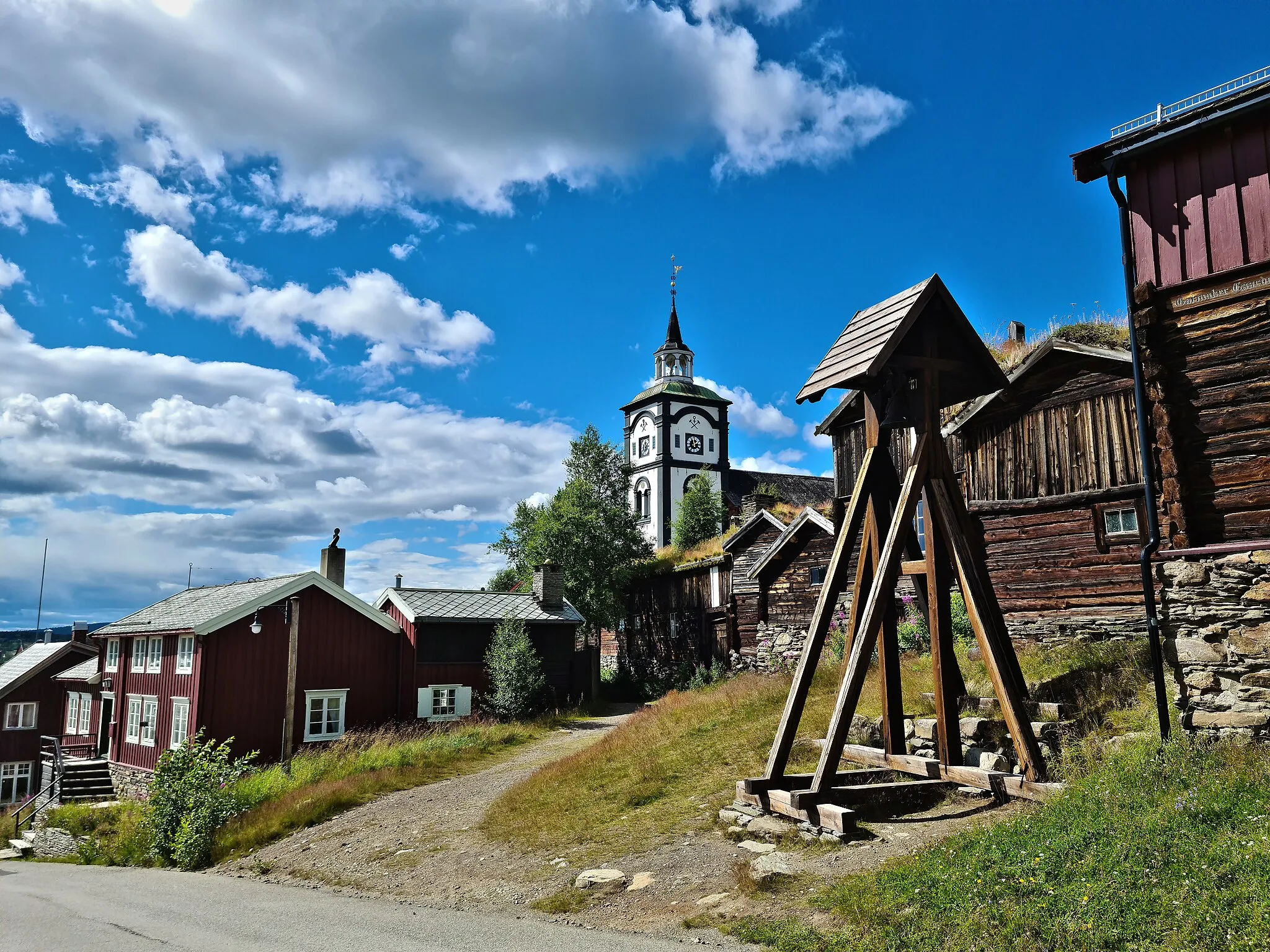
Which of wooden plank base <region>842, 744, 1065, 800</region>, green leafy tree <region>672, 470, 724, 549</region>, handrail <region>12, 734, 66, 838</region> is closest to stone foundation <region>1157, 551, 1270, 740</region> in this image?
wooden plank base <region>842, 744, 1065, 800</region>

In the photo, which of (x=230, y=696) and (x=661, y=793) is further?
(x=230, y=696)

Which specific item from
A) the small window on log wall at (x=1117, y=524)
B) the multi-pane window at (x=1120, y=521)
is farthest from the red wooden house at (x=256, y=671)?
the multi-pane window at (x=1120, y=521)

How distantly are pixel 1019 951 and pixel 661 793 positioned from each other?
23.1ft

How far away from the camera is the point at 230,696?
24.5 m

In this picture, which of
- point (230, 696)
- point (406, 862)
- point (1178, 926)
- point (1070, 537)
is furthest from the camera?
point (230, 696)

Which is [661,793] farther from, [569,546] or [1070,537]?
[569,546]

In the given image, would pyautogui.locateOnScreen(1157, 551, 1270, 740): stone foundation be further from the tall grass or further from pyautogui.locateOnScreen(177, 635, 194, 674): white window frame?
pyautogui.locateOnScreen(177, 635, 194, 674): white window frame

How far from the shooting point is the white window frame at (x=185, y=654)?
24784mm

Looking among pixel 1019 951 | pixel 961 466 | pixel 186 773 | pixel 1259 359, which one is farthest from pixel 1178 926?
pixel 186 773

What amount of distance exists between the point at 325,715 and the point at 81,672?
1521 centimetres

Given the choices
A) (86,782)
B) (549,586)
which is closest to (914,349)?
(549,586)

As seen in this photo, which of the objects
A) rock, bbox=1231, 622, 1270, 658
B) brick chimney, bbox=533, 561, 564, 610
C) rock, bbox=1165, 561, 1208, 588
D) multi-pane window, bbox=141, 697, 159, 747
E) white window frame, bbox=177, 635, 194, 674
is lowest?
multi-pane window, bbox=141, 697, 159, 747

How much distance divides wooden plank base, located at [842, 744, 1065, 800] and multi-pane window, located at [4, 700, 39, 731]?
39740 mm

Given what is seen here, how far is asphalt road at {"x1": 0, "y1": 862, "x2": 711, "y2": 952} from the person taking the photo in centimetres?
773
